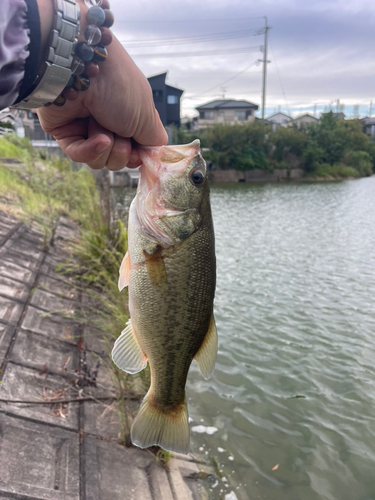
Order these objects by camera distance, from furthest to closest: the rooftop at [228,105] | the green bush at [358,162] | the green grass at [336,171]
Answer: the rooftop at [228,105] → the green bush at [358,162] → the green grass at [336,171]

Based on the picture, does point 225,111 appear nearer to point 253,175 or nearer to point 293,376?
point 253,175

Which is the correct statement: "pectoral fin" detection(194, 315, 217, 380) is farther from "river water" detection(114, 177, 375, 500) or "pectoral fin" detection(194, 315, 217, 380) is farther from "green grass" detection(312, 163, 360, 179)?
"green grass" detection(312, 163, 360, 179)

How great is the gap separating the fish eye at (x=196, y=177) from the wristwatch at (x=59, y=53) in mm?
751

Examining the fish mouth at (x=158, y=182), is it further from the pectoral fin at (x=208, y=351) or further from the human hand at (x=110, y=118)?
the pectoral fin at (x=208, y=351)

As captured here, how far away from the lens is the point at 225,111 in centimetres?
5850

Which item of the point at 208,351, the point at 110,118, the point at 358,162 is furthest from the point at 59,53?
the point at 358,162

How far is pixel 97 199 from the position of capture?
9.30m

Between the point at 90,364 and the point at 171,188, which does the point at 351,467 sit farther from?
the point at 171,188

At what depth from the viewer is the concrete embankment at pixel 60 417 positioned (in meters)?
2.87

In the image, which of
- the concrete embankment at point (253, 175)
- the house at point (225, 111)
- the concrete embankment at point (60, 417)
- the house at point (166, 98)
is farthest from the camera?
the house at point (225, 111)

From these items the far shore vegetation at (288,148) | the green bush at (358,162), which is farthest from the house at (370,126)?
the green bush at (358,162)

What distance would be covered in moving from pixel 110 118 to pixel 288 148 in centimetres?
4742

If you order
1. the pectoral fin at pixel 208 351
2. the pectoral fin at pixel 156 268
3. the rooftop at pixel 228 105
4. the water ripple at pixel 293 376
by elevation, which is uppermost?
the rooftop at pixel 228 105

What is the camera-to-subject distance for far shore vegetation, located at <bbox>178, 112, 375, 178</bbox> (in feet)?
139
